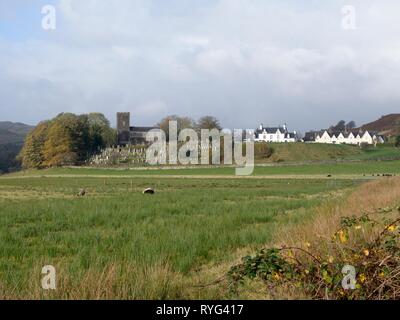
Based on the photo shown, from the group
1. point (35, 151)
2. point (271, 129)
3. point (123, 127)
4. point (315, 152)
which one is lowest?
point (315, 152)

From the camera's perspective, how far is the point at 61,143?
4801 inches

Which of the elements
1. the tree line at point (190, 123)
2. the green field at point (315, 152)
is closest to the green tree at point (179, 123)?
the tree line at point (190, 123)

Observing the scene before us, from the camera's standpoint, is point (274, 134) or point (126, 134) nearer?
point (126, 134)

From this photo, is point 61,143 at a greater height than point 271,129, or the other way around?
point 271,129

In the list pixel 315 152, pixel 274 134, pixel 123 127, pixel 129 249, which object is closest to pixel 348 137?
pixel 274 134

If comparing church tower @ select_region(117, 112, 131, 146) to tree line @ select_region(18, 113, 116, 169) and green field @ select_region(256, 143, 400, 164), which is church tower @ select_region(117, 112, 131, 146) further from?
green field @ select_region(256, 143, 400, 164)

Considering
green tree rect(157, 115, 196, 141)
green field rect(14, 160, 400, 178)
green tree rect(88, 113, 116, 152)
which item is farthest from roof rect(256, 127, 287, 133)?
green field rect(14, 160, 400, 178)

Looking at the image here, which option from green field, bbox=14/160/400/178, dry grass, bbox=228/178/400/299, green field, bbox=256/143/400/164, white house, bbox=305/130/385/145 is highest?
white house, bbox=305/130/385/145

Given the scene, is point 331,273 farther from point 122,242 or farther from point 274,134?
point 274,134

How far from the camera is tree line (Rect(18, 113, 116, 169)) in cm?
12151
